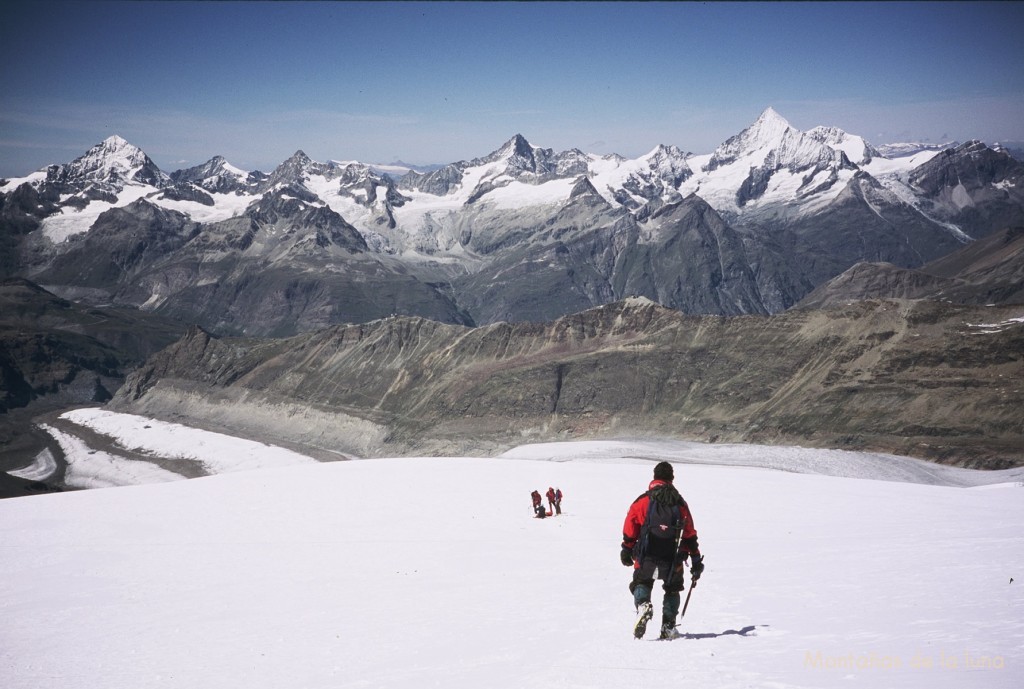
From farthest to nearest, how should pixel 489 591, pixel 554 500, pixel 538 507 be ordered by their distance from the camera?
pixel 554 500 → pixel 538 507 → pixel 489 591

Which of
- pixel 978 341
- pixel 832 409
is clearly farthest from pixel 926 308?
pixel 832 409

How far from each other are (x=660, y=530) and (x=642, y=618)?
1.39m

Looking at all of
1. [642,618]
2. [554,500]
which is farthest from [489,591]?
[554,500]

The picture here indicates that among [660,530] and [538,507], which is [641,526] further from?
[538,507]

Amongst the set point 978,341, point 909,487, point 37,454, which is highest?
point 978,341

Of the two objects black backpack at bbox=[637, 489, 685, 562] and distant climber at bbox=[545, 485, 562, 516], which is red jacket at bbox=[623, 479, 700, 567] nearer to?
black backpack at bbox=[637, 489, 685, 562]

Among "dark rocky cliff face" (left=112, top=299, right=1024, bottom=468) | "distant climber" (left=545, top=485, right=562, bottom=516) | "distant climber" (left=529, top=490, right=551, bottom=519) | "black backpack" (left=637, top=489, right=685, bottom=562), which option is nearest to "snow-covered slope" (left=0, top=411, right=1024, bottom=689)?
"distant climber" (left=529, top=490, right=551, bottom=519)

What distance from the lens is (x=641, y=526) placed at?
13180 mm

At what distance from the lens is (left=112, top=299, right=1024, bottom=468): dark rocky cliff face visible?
100250 mm

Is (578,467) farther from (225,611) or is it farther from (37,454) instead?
(37,454)

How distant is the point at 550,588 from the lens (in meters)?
17.4

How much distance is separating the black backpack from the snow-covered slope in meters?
1.36

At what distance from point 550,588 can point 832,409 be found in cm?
9963

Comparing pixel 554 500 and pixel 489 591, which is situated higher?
pixel 554 500
